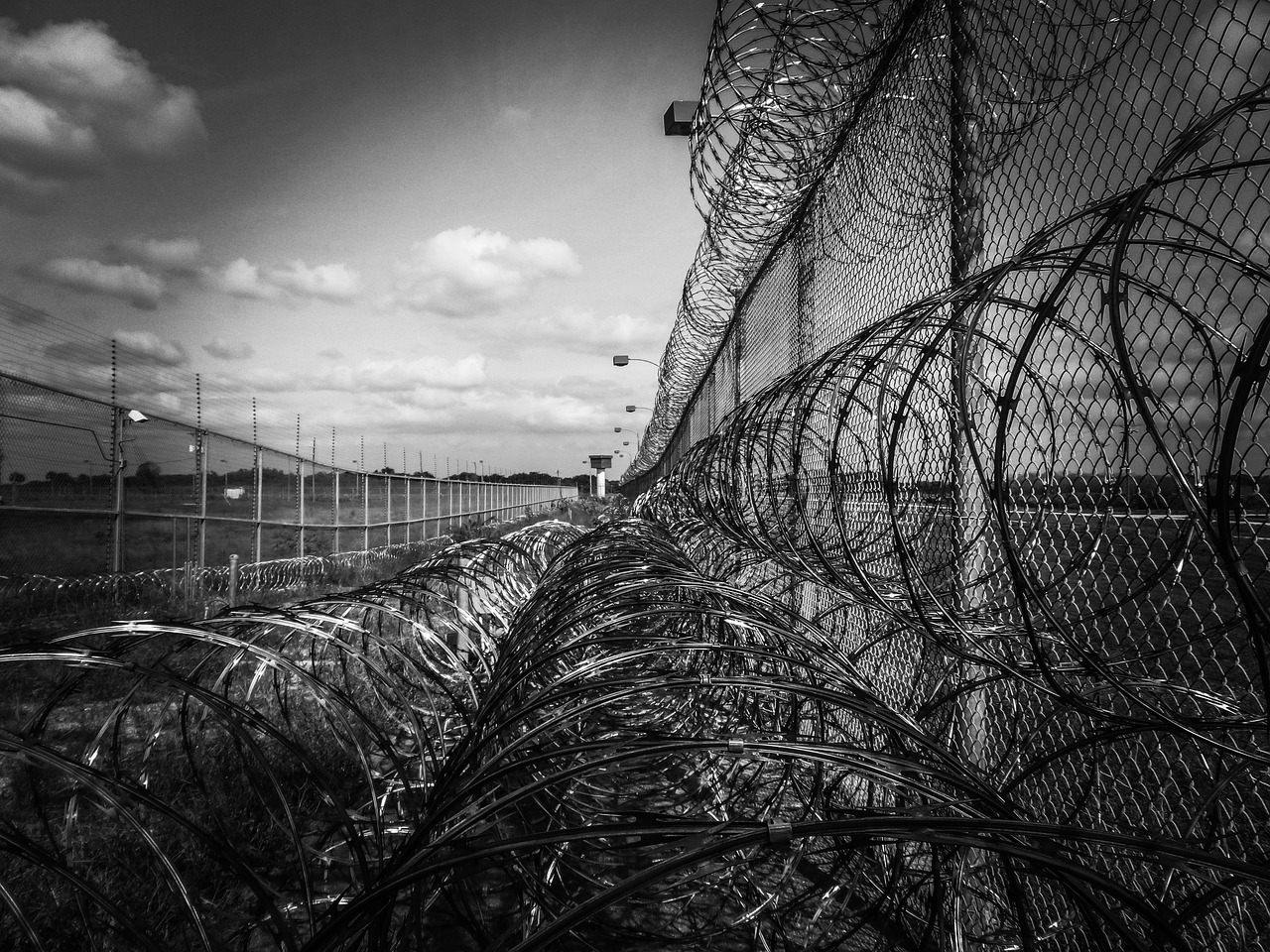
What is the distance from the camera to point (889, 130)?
12.3 feet

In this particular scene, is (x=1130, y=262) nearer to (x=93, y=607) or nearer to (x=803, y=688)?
(x=803, y=688)

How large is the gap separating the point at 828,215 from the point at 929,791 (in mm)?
4318

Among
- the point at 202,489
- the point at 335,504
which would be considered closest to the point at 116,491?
the point at 202,489

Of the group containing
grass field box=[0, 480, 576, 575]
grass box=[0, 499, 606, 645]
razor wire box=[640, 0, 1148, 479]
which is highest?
razor wire box=[640, 0, 1148, 479]

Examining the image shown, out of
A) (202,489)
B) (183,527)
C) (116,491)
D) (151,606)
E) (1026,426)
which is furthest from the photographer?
(202,489)

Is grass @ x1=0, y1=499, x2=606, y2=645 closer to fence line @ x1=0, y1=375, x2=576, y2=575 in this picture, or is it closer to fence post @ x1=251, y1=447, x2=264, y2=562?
fence line @ x1=0, y1=375, x2=576, y2=575

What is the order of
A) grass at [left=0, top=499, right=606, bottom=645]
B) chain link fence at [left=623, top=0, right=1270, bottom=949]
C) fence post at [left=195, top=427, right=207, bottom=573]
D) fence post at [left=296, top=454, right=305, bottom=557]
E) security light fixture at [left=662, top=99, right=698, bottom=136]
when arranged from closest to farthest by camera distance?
1. chain link fence at [left=623, top=0, right=1270, bottom=949]
2. security light fixture at [left=662, top=99, right=698, bottom=136]
3. grass at [left=0, top=499, right=606, bottom=645]
4. fence post at [left=195, top=427, right=207, bottom=573]
5. fence post at [left=296, top=454, right=305, bottom=557]

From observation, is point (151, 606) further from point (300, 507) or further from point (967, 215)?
point (967, 215)

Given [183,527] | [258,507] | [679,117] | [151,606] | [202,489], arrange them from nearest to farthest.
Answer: [679,117], [151,606], [183,527], [202,489], [258,507]

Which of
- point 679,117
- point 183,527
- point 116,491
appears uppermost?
point 679,117

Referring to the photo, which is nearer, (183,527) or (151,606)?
(151,606)

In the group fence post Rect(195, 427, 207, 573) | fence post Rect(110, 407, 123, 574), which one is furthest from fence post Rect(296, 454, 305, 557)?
fence post Rect(110, 407, 123, 574)

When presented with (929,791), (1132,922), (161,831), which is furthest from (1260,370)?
(161,831)

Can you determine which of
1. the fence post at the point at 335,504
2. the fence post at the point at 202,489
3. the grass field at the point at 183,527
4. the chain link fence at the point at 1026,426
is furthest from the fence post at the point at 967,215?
the fence post at the point at 335,504
